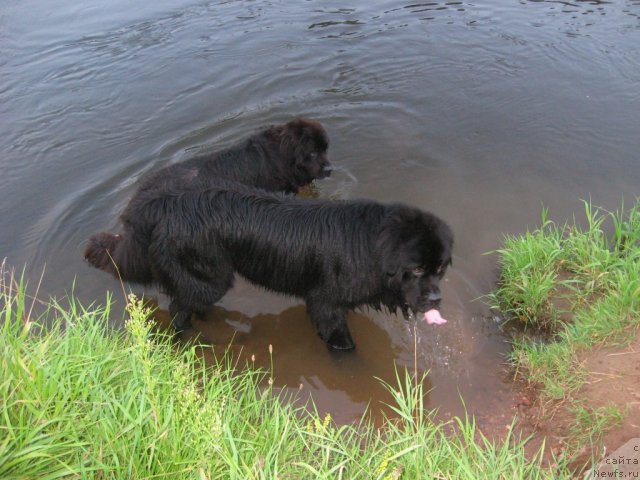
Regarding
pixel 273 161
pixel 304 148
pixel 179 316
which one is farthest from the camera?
pixel 304 148

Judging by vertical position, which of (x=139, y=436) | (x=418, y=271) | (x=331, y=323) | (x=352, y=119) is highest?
(x=139, y=436)

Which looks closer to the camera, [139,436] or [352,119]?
[139,436]

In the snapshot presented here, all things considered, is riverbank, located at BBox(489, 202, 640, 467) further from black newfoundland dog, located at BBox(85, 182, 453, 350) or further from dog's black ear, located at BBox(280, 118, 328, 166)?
dog's black ear, located at BBox(280, 118, 328, 166)

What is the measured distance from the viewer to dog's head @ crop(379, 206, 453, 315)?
10.8ft

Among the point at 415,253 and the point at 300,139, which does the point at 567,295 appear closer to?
the point at 415,253

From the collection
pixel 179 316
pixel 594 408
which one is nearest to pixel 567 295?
pixel 594 408

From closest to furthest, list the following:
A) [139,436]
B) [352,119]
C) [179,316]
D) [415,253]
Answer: [139,436]
[415,253]
[179,316]
[352,119]

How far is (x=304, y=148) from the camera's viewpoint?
16.6 feet

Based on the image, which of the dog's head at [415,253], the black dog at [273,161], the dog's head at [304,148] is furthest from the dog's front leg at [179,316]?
the dog's head at [304,148]

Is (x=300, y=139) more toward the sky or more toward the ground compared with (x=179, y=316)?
more toward the sky

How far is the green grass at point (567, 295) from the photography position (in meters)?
3.54

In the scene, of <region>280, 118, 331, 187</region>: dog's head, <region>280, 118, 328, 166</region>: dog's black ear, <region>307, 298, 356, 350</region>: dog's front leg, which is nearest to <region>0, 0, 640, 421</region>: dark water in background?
<region>307, 298, 356, 350</region>: dog's front leg

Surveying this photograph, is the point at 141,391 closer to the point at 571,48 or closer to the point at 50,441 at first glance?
the point at 50,441

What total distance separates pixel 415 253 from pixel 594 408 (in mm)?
1515
